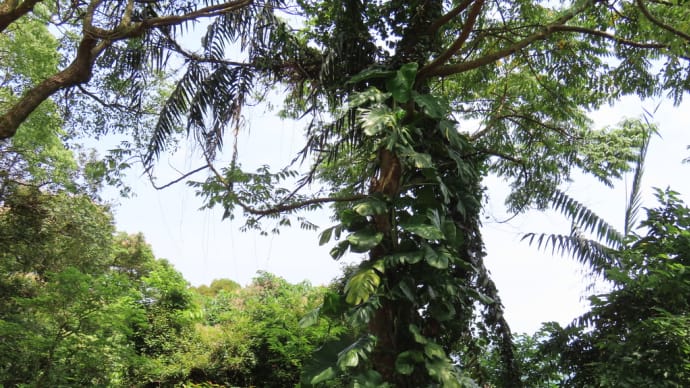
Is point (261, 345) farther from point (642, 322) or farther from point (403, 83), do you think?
point (642, 322)

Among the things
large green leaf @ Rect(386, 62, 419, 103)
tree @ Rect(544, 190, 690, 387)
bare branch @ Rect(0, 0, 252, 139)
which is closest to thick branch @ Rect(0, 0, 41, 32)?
bare branch @ Rect(0, 0, 252, 139)

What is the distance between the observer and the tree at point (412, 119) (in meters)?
3.63

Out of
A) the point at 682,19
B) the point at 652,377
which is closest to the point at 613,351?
the point at 652,377

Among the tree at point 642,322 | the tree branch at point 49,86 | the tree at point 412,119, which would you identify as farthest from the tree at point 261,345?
the tree branch at point 49,86

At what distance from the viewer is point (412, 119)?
413 cm

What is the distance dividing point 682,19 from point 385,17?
2501mm

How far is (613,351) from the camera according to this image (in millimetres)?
3881

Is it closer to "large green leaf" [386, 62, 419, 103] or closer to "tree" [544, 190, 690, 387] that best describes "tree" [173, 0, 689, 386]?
"large green leaf" [386, 62, 419, 103]

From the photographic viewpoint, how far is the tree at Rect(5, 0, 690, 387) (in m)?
3.63

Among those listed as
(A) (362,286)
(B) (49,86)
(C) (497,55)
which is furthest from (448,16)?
(B) (49,86)

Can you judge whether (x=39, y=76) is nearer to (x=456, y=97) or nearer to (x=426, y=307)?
(x=456, y=97)

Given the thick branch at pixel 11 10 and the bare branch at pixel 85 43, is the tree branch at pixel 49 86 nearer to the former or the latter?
the bare branch at pixel 85 43

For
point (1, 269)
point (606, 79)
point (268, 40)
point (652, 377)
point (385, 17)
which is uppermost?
point (606, 79)

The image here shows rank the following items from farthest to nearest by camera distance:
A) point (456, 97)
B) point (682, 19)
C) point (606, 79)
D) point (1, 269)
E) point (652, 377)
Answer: point (456, 97) < point (1, 269) < point (606, 79) < point (682, 19) < point (652, 377)
